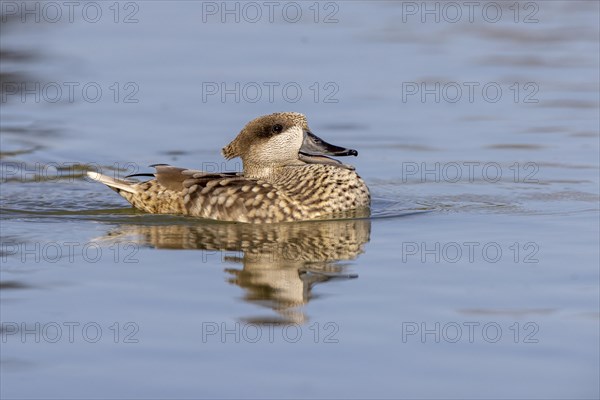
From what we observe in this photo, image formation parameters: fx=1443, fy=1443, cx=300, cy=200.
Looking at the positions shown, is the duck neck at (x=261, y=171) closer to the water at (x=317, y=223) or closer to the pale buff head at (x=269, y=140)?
the pale buff head at (x=269, y=140)

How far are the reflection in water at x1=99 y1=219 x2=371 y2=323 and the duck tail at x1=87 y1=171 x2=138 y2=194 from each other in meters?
0.80

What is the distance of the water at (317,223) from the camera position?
7.62 m

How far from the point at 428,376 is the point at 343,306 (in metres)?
1.32

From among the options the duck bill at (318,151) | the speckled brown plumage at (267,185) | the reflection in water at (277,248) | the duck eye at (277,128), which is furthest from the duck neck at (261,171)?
the reflection in water at (277,248)

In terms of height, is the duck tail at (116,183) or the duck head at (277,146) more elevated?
the duck head at (277,146)

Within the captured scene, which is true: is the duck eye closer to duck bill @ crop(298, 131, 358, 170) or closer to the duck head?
the duck head

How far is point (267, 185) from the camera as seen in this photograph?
11.6 meters

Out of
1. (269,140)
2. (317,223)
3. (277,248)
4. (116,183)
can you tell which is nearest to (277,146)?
(269,140)

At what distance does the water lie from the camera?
7617mm

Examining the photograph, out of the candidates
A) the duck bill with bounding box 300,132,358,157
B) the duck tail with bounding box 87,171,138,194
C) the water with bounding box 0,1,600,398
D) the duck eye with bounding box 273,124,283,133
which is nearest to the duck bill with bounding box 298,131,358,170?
the duck bill with bounding box 300,132,358,157

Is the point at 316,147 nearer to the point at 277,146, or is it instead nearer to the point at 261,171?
the point at 277,146

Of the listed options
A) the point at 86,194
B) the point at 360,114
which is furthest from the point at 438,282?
the point at 360,114

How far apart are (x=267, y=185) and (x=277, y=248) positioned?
1.34 m

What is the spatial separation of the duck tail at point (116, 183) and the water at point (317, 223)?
0.77 feet
